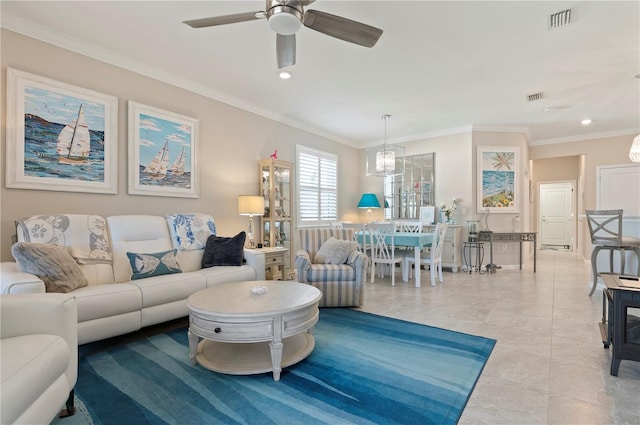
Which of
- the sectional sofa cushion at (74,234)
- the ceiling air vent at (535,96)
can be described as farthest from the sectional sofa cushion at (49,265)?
the ceiling air vent at (535,96)

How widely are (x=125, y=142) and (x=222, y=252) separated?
5.32 feet

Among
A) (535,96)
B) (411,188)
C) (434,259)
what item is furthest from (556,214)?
(434,259)

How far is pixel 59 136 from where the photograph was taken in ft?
9.80

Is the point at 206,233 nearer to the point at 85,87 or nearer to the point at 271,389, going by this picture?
the point at 85,87

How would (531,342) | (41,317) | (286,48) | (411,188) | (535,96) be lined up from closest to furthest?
(41,317)
(286,48)
(531,342)
(535,96)
(411,188)

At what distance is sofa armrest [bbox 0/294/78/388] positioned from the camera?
1.50 meters

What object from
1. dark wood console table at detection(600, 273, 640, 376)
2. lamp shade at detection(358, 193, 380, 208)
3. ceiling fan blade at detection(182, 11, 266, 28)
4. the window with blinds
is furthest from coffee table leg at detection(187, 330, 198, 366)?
lamp shade at detection(358, 193, 380, 208)

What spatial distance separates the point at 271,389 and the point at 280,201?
3.39 m

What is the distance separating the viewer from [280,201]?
16.5ft

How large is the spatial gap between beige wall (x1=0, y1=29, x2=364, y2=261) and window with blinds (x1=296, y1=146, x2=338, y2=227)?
1.06ft

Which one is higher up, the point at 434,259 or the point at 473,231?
the point at 473,231

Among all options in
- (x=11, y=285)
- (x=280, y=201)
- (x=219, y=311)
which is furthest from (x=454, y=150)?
(x=11, y=285)

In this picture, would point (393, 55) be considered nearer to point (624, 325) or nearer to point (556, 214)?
point (624, 325)

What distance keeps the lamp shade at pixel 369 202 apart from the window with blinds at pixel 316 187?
602mm
